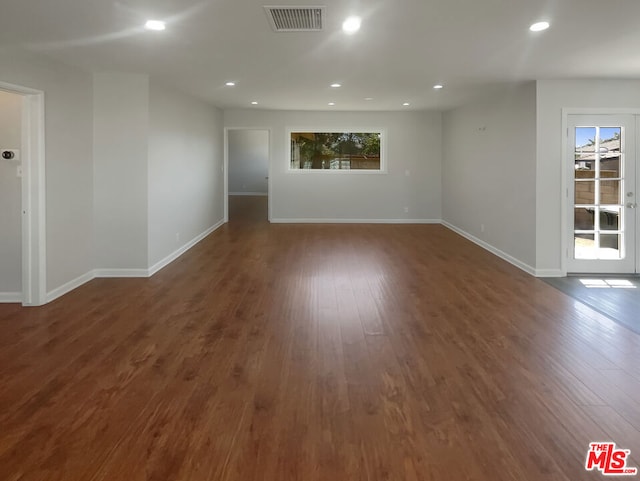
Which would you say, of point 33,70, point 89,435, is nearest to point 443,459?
point 89,435

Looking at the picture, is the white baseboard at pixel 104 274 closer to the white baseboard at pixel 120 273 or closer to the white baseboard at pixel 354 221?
the white baseboard at pixel 120 273

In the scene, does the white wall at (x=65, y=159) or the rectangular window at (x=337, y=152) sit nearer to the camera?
the white wall at (x=65, y=159)

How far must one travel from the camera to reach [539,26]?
356 cm

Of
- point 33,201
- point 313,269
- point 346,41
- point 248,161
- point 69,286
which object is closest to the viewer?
point 346,41

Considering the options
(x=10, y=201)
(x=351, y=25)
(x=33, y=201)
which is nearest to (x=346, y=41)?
(x=351, y=25)

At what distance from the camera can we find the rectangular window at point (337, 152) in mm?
10211

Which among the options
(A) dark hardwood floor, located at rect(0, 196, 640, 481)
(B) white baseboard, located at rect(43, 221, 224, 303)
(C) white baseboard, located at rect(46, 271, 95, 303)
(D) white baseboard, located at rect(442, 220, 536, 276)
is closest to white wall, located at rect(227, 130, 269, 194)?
(D) white baseboard, located at rect(442, 220, 536, 276)

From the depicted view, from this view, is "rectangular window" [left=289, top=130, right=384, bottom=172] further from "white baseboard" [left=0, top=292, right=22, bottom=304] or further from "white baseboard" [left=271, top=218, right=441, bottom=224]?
"white baseboard" [left=0, top=292, right=22, bottom=304]

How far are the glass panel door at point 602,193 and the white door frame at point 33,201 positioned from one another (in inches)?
218

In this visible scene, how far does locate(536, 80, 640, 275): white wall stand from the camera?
5.45 metres

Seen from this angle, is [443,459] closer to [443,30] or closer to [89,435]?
[89,435]

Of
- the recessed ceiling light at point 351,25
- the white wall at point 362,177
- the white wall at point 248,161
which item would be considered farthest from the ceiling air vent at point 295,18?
the white wall at point 248,161

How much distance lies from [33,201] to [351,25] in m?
3.18

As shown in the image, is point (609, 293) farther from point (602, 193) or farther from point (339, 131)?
point (339, 131)
